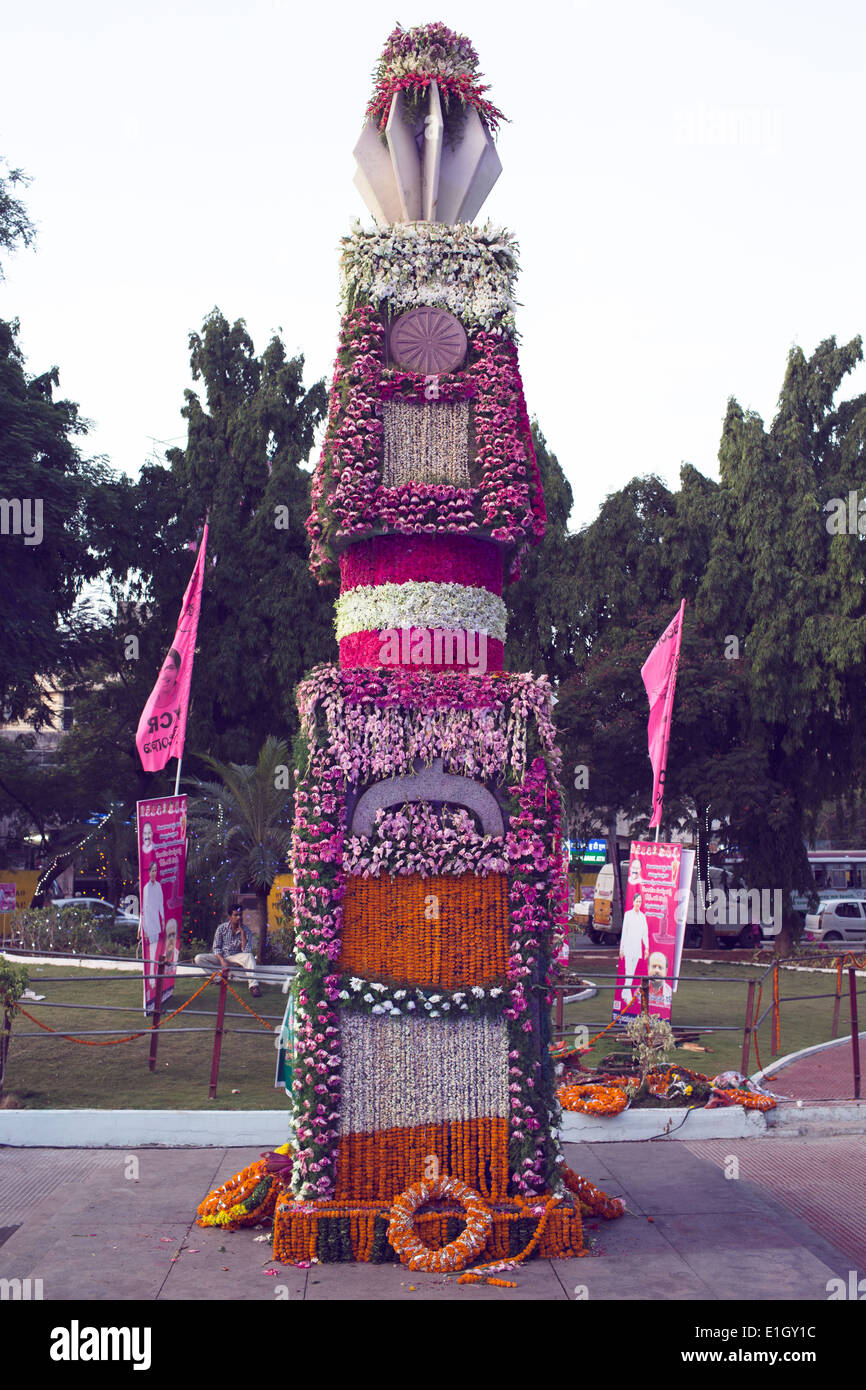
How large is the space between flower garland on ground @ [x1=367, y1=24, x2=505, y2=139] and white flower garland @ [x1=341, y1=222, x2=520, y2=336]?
40.6 inches

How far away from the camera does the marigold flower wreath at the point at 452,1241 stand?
299 inches

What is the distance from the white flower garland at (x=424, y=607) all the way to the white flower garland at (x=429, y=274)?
2145mm

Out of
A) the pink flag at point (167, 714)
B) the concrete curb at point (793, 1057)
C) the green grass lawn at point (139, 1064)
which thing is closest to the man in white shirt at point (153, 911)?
the green grass lawn at point (139, 1064)

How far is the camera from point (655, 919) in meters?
14.3

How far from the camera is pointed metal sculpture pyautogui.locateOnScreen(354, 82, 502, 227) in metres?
9.53

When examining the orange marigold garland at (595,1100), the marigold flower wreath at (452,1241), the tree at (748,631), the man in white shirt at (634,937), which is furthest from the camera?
the tree at (748,631)

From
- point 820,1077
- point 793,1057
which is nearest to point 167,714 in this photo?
point 793,1057

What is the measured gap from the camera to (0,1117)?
1090 centimetres

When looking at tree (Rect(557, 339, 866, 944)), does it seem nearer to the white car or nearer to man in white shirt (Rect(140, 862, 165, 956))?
the white car

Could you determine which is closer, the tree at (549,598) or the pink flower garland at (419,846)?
the pink flower garland at (419,846)

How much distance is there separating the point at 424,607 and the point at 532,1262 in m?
4.57

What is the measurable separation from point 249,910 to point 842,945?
53.5 feet

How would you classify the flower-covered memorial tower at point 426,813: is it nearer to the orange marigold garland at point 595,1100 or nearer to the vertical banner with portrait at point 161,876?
the orange marigold garland at point 595,1100
